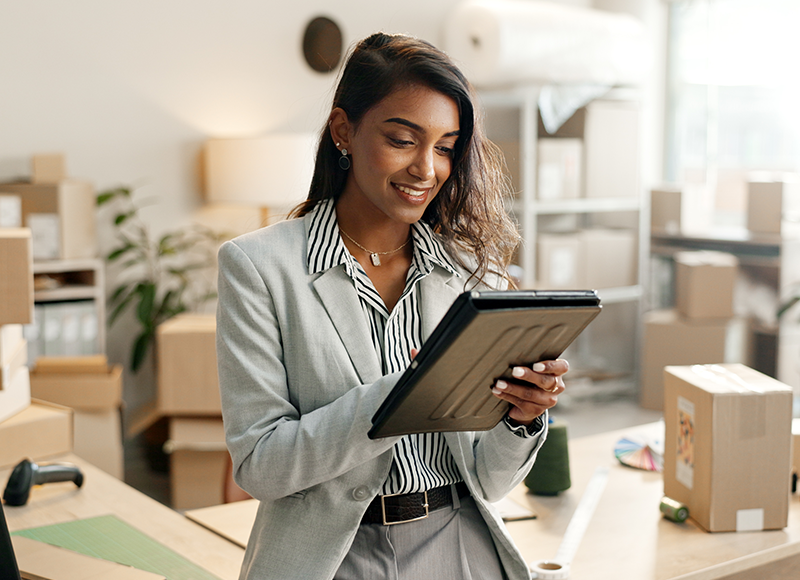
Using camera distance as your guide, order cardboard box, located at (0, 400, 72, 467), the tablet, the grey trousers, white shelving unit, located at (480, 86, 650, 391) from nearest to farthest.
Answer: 1. the tablet
2. the grey trousers
3. cardboard box, located at (0, 400, 72, 467)
4. white shelving unit, located at (480, 86, 650, 391)

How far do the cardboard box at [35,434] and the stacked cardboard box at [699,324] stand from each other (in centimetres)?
338

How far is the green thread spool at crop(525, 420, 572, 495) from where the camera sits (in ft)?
5.83

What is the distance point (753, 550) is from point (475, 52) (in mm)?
3322

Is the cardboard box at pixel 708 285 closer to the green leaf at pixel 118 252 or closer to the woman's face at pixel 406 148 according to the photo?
the green leaf at pixel 118 252

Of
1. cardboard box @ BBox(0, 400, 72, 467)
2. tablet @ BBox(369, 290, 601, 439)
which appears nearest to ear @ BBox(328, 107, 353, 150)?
tablet @ BBox(369, 290, 601, 439)

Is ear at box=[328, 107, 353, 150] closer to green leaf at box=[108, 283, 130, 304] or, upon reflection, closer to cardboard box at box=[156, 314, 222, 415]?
cardboard box at box=[156, 314, 222, 415]

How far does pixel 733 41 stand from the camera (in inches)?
207

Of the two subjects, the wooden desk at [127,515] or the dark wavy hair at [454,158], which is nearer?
the dark wavy hair at [454,158]

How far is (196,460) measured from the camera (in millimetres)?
3383

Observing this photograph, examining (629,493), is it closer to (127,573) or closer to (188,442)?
(127,573)

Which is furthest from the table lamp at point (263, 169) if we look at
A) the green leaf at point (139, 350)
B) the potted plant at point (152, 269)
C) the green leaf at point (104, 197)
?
the green leaf at point (139, 350)

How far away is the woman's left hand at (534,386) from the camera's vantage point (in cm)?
108

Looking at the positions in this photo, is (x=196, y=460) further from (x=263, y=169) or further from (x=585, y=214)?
(x=585, y=214)

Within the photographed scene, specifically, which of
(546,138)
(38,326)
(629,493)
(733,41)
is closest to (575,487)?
(629,493)
